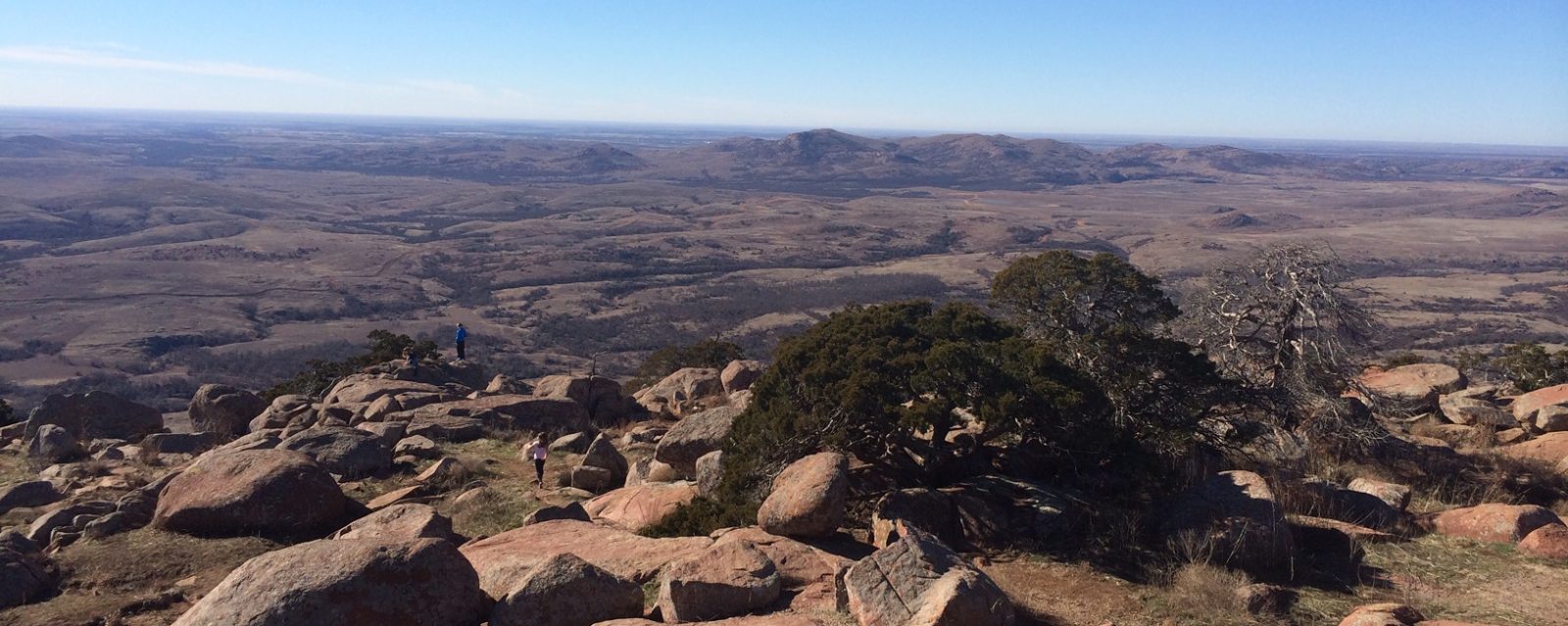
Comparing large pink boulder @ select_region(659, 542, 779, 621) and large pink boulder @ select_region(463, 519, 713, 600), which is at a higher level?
large pink boulder @ select_region(659, 542, 779, 621)

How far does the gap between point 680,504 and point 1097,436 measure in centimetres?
572

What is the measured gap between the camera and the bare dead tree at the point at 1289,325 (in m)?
15.9

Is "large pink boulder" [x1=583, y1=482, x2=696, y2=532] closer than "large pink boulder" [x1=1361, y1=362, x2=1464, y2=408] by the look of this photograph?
Yes

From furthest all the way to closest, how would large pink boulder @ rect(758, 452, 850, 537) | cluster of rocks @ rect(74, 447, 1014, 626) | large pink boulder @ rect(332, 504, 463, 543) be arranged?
large pink boulder @ rect(332, 504, 463, 543) → large pink boulder @ rect(758, 452, 850, 537) → cluster of rocks @ rect(74, 447, 1014, 626)

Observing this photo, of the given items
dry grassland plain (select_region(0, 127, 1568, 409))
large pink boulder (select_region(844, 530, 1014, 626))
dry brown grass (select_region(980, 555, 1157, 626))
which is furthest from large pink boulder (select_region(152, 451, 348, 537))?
dry grassland plain (select_region(0, 127, 1568, 409))

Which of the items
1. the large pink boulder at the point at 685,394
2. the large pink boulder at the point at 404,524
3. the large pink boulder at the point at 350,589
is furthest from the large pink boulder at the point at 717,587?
the large pink boulder at the point at 685,394

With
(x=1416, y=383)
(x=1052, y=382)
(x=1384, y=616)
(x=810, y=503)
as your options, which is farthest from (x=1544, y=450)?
(x=810, y=503)

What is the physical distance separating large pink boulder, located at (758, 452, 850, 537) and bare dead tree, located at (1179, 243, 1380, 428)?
848cm

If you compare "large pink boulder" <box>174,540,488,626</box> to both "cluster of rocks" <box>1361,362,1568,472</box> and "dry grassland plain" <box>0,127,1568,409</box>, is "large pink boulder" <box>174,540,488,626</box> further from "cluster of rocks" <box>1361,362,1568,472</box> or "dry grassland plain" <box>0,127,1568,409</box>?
"dry grassland plain" <box>0,127,1568,409</box>

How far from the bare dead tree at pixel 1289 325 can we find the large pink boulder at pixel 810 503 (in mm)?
8482

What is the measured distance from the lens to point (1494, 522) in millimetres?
10812

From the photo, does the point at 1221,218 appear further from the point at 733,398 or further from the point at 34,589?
the point at 34,589

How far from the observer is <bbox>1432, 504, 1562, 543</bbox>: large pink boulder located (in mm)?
10641

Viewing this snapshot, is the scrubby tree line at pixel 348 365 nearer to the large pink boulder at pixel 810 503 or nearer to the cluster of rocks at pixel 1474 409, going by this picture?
the large pink boulder at pixel 810 503
